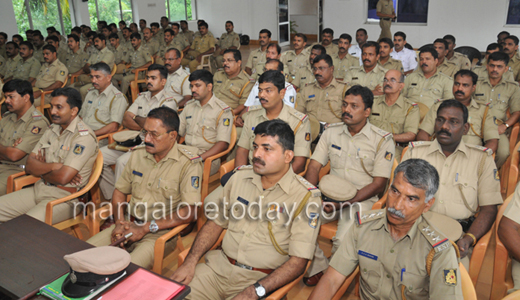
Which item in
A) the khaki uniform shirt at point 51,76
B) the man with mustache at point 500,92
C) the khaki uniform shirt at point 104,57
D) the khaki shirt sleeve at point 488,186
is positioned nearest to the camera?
the khaki shirt sleeve at point 488,186

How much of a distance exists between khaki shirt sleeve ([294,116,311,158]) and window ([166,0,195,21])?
42.1 ft

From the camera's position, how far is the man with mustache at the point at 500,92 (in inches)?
158

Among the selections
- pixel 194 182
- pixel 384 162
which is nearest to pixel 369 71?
pixel 384 162

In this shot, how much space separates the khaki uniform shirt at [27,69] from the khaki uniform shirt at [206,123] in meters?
4.33

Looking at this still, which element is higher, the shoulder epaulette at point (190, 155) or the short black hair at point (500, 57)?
the short black hair at point (500, 57)

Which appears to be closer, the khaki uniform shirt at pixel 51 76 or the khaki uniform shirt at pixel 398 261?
the khaki uniform shirt at pixel 398 261

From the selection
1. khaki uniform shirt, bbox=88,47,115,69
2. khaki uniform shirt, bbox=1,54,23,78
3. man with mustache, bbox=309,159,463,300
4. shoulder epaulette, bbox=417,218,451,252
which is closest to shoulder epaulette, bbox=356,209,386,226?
man with mustache, bbox=309,159,463,300

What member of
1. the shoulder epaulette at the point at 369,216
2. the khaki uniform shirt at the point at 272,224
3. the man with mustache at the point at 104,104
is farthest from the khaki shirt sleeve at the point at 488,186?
the man with mustache at the point at 104,104

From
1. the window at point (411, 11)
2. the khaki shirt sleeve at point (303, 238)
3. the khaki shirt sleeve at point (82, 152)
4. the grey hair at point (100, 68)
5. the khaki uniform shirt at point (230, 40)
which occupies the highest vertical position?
the window at point (411, 11)

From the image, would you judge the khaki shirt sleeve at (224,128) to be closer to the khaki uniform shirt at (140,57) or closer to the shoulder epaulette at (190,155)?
the shoulder epaulette at (190,155)

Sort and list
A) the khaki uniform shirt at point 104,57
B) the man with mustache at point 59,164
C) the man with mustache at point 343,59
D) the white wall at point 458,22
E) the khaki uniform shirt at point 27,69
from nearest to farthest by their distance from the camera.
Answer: the man with mustache at point 59,164, the man with mustache at point 343,59, the khaki uniform shirt at point 27,69, the khaki uniform shirt at point 104,57, the white wall at point 458,22

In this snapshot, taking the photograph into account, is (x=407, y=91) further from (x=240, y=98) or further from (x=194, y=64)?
(x=194, y=64)

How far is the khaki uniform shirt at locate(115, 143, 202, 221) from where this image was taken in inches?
98.0

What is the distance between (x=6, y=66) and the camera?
6863mm
